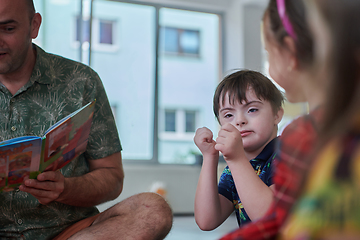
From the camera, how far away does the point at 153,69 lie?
4.64m

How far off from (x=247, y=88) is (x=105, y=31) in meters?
3.92

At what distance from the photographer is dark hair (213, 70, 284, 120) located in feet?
3.71

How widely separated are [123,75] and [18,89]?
3236 millimetres

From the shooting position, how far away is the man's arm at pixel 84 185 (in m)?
1.05

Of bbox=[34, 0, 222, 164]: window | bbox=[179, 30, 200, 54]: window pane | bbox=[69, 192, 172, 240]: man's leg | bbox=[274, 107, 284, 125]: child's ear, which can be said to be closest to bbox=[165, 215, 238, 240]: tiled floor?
bbox=[69, 192, 172, 240]: man's leg

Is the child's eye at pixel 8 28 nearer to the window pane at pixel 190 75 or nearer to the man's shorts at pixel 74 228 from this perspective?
the man's shorts at pixel 74 228

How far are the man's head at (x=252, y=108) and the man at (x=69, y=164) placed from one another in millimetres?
418

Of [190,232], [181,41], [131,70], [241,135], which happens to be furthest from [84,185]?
[181,41]

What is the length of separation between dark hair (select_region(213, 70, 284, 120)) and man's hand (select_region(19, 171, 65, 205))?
1.88 feet

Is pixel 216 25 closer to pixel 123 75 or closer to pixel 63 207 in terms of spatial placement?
pixel 123 75

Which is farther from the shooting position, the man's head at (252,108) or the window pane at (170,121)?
the window pane at (170,121)

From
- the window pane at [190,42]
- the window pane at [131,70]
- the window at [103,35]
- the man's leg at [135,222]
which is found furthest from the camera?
the window pane at [190,42]

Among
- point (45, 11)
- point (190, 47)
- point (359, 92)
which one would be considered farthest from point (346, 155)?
point (190, 47)

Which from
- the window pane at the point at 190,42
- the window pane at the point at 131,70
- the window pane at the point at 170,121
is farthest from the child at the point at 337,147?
the window pane at the point at 190,42
